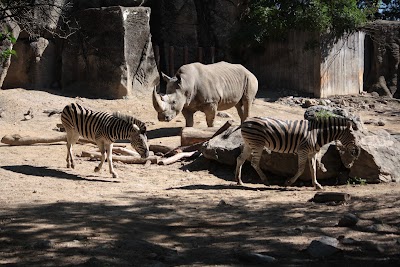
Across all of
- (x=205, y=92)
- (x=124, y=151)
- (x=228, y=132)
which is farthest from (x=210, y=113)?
(x=228, y=132)

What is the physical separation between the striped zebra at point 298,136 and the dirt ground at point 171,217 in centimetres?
55

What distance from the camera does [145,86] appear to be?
20.2 metres

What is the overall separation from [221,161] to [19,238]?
549cm

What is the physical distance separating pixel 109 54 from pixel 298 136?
10465 millimetres

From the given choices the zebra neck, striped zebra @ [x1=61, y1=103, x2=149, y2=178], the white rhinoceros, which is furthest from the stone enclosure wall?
the zebra neck

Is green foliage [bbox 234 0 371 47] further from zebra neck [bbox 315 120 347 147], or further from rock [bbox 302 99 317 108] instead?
zebra neck [bbox 315 120 347 147]

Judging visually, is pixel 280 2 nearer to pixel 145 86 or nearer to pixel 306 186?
pixel 145 86

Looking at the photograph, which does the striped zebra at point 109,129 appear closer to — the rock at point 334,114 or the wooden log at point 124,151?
the wooden log at point 124,151

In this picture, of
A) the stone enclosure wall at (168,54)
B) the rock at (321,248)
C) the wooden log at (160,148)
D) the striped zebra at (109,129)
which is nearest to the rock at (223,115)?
the stone enclosure wall at (168,54)

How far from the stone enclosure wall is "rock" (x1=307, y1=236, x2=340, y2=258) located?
13780mm

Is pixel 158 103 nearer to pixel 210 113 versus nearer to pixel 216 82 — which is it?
pixel 210 113

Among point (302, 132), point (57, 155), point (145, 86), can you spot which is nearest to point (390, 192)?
point (302, 132)

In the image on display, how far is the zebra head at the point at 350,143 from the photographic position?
33.5 ft

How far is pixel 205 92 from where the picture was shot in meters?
15.7
